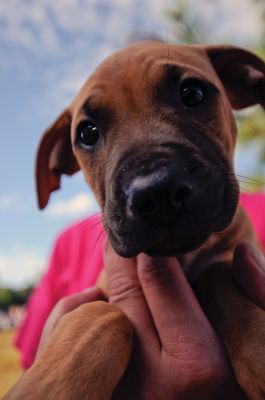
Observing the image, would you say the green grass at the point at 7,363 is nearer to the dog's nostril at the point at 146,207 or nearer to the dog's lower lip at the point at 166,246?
the dog's lower lip at the point at 166,246

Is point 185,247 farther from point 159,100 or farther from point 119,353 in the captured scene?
point 159,100

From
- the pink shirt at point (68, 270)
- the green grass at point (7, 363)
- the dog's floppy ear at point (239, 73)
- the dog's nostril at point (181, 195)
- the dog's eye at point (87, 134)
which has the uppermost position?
the dog's eye at point (87, 134)

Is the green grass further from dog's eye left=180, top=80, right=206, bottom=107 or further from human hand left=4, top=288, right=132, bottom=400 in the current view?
dog's eye left=180, top=80, right=206, bottom=107

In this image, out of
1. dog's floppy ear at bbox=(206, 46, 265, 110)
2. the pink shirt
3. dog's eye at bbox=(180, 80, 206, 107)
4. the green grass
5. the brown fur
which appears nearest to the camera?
the brown fur

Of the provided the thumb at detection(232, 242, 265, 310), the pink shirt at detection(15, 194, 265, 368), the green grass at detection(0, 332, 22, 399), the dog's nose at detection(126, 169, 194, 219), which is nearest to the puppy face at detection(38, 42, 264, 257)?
the dog's nose at detection(126, 169, 194, 219)

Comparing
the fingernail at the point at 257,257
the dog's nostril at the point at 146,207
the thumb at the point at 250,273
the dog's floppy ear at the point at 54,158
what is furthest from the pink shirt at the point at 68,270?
the dog's nostril at the point at 146,207

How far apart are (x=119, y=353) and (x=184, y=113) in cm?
144

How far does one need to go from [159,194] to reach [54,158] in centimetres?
211

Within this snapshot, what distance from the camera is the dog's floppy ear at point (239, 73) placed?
3.58 metres

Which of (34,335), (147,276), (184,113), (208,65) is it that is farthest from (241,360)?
(34,335)

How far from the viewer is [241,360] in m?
2.29

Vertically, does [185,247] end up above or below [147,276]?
above

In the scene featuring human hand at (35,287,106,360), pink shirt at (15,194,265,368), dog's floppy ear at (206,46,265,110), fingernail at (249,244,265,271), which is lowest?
pink shirt at (15,194,265,368)

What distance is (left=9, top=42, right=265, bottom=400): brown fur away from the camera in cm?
232
